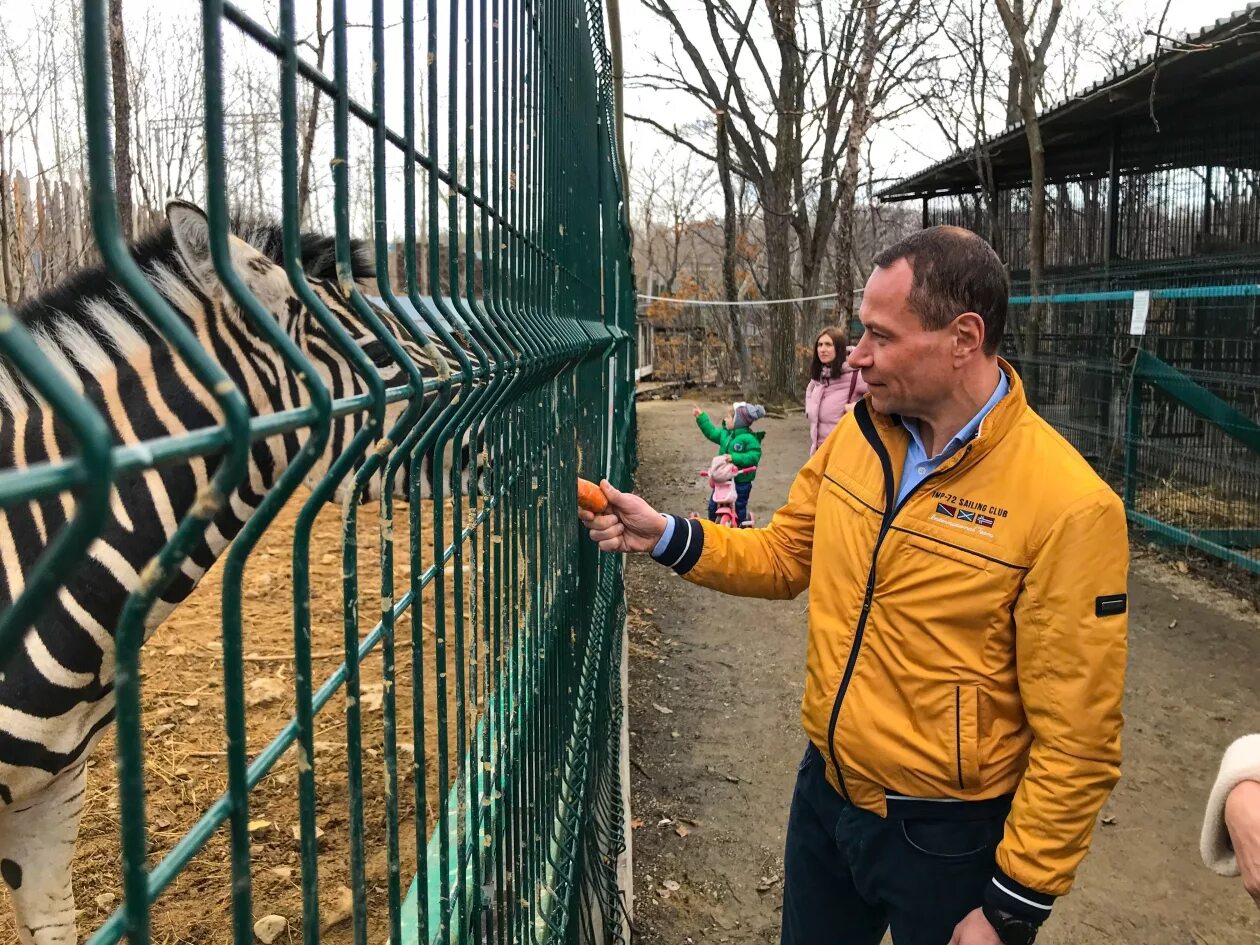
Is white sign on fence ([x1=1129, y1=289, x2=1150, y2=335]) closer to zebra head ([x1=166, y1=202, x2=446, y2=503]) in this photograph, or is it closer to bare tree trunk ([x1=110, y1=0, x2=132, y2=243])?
zebra head ([x1=166, y1=202, x2=446, y2=503])

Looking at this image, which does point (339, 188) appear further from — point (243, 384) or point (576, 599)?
point (576, 599)

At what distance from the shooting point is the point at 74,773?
2.41 metres


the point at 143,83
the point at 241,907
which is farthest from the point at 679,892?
the point at 143,83

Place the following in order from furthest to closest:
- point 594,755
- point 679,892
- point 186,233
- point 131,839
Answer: point 679,892
point 594,755
point 186,233
point 131,839

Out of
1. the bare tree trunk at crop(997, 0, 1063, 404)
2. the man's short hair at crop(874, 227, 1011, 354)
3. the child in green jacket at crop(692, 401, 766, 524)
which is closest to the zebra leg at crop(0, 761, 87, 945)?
the man's short hair at crop(874, 227, 1011, 354)

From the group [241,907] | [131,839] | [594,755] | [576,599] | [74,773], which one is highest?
[131,839]

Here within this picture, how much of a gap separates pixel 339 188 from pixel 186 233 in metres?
1.01

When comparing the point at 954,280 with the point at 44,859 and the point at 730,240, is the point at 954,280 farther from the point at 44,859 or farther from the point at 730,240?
the point at 730,240

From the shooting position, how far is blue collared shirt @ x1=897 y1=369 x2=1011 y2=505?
7.13 feet

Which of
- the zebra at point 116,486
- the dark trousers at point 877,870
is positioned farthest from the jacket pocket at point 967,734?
the zebra at point 116,486

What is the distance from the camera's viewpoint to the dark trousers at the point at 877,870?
2.17 meters

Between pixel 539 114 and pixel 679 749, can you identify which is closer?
pixel 539 114

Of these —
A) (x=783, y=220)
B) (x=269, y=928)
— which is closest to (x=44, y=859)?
(x=269, y=928)

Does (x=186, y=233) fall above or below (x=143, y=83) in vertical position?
below
